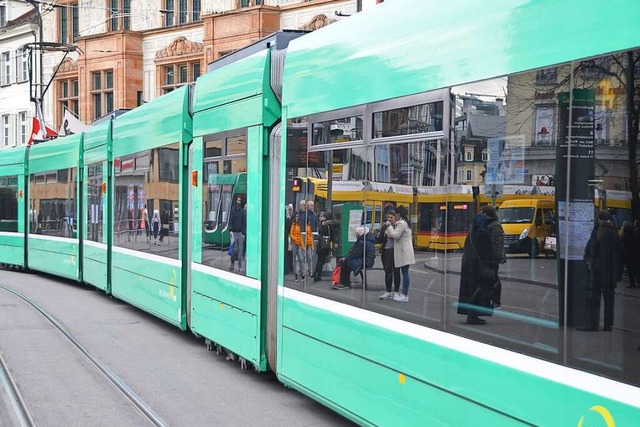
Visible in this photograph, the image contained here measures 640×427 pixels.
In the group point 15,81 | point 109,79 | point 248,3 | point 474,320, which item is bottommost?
point 474,320

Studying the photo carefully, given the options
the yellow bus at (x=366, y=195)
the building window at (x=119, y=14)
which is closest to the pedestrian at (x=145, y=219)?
the yellow bus at (x=366, y=195)

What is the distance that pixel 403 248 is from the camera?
596 centimetres

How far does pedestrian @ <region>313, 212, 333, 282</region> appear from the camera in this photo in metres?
7.27

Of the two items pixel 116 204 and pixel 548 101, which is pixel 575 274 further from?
pixel 116 204

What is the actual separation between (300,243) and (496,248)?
3190mm

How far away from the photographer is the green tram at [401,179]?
4203mm

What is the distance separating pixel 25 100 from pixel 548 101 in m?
48.2

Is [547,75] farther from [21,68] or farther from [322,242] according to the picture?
[21,68]

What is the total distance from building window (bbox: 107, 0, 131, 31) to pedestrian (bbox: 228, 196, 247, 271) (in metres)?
31.4

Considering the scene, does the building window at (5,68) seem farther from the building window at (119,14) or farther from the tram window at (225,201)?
the tram window at (225,201)

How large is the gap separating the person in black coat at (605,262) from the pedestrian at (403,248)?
1.72 meters

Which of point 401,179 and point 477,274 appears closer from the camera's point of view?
point 477,274

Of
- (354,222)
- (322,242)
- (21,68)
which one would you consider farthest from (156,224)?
(21,68)

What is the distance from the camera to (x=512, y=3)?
189 inches
